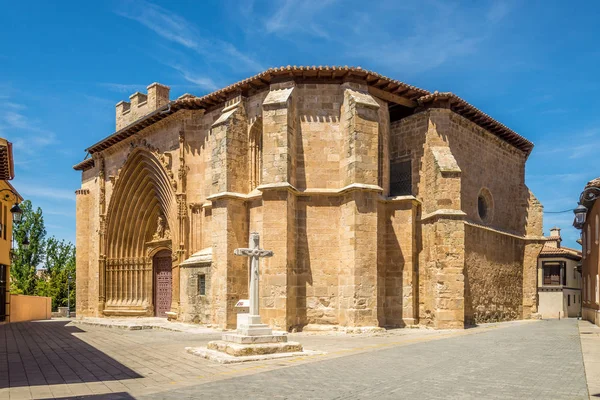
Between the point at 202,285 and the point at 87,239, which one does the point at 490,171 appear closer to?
the point at 202,285

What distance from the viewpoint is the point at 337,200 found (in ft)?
51.6

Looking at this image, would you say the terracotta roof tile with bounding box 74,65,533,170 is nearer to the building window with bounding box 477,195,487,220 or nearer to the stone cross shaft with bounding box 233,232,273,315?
the building window with bounding box 477,195,487,220

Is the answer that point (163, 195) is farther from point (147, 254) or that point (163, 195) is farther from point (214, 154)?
point (214, 154)

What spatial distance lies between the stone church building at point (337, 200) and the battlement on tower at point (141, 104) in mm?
2155

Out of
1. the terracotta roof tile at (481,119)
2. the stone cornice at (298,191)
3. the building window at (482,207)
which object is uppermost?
the terracotta roof tile at (481,119)

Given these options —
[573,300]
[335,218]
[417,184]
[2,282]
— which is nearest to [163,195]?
[2,282]

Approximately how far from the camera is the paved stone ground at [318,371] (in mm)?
6500

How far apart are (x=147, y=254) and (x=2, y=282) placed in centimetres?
555

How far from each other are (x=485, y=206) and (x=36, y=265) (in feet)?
118

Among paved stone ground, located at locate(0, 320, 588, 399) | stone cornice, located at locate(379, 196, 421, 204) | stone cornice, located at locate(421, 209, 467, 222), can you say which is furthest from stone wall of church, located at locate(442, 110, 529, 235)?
paved stone ground, located at locate(0, 320, 588, 399)

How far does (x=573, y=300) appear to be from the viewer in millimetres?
36250

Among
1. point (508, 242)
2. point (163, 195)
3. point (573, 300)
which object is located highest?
point (163, 195)

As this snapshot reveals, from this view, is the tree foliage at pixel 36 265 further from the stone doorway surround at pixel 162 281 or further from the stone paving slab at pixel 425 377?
the stone paving slab at pixel 425 377

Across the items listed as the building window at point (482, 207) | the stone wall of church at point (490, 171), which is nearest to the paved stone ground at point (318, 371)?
the stone wall of church at point (490, 171)
